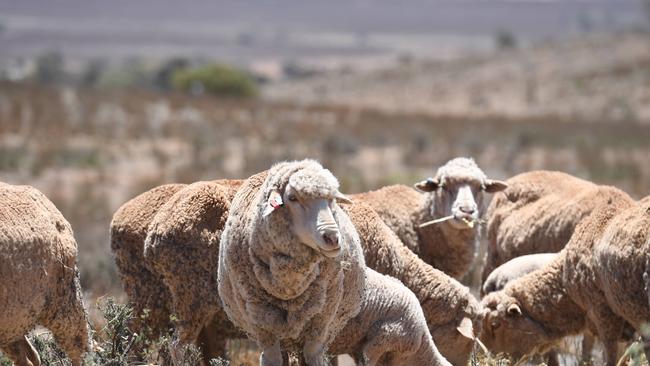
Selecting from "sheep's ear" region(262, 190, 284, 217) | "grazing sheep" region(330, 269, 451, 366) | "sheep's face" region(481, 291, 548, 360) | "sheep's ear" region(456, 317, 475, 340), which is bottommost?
"sheep's face" region(481, 291, 548, 360)

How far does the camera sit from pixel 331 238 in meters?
6.48

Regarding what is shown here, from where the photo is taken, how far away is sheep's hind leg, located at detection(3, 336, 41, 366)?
837 cm

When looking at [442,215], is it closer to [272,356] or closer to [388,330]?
[388,330]

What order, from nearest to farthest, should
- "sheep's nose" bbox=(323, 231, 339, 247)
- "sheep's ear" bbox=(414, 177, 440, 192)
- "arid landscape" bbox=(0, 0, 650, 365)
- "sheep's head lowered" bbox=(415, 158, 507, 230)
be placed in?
1. "sheep's nose" bbox=(323, 231, 339, 247)
2. "sheep's head lowered" bbox=(415, 158, 507, 230)
3. "sheep's ear" bbox=(414, 177, 440, 192)
4. "arid landscape" bbox=(0, 0, 650, 365)

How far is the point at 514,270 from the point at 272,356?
12.8ft

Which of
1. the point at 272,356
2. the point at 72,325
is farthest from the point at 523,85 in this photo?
the point at 272,356

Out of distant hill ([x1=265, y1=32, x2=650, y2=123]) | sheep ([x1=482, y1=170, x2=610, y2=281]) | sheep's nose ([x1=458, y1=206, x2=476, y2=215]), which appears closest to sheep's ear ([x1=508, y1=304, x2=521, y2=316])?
sheep's nose ([x1=458, y1=206, x2=476, y2=215])

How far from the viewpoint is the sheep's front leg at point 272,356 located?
23.4 ft

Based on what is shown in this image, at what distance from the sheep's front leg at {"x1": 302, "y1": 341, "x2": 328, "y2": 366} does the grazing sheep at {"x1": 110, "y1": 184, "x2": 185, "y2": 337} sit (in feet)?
6.30

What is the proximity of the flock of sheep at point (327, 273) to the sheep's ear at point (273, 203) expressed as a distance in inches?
0.5

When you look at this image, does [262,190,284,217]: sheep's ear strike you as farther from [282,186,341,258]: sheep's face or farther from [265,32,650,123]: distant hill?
[265,32,650,123]: distant hill

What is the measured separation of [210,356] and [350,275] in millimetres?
1972

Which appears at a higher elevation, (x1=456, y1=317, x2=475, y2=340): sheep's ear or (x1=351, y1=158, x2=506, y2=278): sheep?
(x1=351, y1=158, x2=506, y2=278): sheep

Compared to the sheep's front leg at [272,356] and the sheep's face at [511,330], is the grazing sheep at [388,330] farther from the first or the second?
the sheep's face at [511,330]
